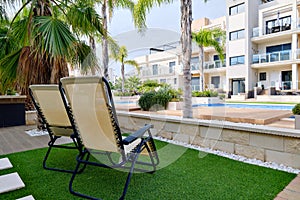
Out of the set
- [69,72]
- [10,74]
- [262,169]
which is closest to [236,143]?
→ [262,169]

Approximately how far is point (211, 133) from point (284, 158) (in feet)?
3.93

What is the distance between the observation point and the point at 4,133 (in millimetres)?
5500

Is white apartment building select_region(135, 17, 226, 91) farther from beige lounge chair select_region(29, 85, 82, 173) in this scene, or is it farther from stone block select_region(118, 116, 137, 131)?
beige lounge chair select_region(29, 85, 82, 173)

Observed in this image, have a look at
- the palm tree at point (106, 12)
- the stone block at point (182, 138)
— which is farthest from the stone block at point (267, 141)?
the palm tree at point (106, 12)

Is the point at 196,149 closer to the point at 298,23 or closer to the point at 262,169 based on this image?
the point at 262,169

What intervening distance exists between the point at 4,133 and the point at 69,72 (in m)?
2.29

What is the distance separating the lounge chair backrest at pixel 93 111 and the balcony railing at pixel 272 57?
18.0 m

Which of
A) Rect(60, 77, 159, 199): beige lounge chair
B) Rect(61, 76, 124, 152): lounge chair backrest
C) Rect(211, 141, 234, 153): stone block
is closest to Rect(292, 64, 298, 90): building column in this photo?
Rect(211, 141, 234, 153): stone block

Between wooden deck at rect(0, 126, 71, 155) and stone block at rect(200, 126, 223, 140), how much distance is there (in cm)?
286

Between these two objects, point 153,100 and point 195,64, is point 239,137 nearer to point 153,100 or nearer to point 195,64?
point 153,100

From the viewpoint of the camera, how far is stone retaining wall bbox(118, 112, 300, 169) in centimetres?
297

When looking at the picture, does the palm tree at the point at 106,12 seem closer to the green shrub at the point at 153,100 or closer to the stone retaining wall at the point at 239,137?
the green shrub at the point at 153,100

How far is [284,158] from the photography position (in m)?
3.01

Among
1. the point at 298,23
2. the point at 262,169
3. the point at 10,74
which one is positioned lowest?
the point at 262,169
